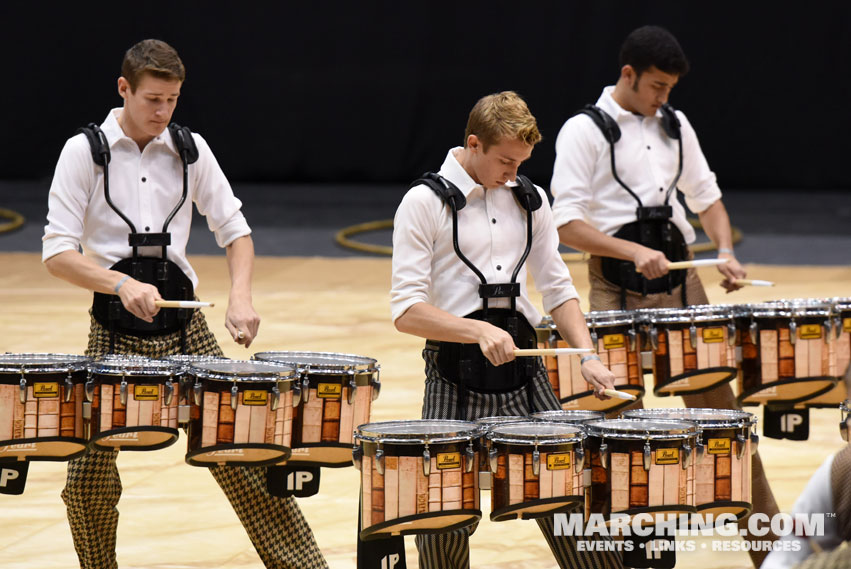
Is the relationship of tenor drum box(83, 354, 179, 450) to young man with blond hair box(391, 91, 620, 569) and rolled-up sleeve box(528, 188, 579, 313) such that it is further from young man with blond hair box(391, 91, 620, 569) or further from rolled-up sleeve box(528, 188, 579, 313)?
rolled-up sleeve box(528, 188, 579, 313)

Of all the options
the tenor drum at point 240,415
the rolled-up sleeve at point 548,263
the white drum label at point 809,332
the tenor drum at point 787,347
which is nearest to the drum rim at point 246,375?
the tenor drum at point 240,415

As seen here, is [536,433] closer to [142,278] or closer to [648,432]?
[648,432]

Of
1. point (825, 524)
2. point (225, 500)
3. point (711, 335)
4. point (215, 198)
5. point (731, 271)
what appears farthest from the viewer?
point (225, 500)

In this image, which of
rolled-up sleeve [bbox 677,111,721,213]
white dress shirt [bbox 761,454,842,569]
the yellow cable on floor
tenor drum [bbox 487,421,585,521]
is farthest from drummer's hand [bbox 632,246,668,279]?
the yellow cable on floor

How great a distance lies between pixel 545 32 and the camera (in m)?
13.8

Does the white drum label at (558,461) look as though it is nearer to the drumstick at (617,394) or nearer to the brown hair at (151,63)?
the drumstick at (617,394)

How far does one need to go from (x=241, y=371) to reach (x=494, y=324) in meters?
0.66

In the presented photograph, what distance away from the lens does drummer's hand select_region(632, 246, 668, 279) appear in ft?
14.4

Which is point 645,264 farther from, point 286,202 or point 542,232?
point 286,202

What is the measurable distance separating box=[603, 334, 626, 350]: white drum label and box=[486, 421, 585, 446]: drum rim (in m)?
0.97

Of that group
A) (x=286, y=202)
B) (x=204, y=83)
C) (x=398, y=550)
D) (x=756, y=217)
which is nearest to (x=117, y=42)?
(x=204, y=83)

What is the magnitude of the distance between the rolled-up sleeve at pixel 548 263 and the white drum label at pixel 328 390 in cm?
60

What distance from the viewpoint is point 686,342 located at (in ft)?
13.9

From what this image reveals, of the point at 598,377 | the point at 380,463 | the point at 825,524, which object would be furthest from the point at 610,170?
the point at 825,524
